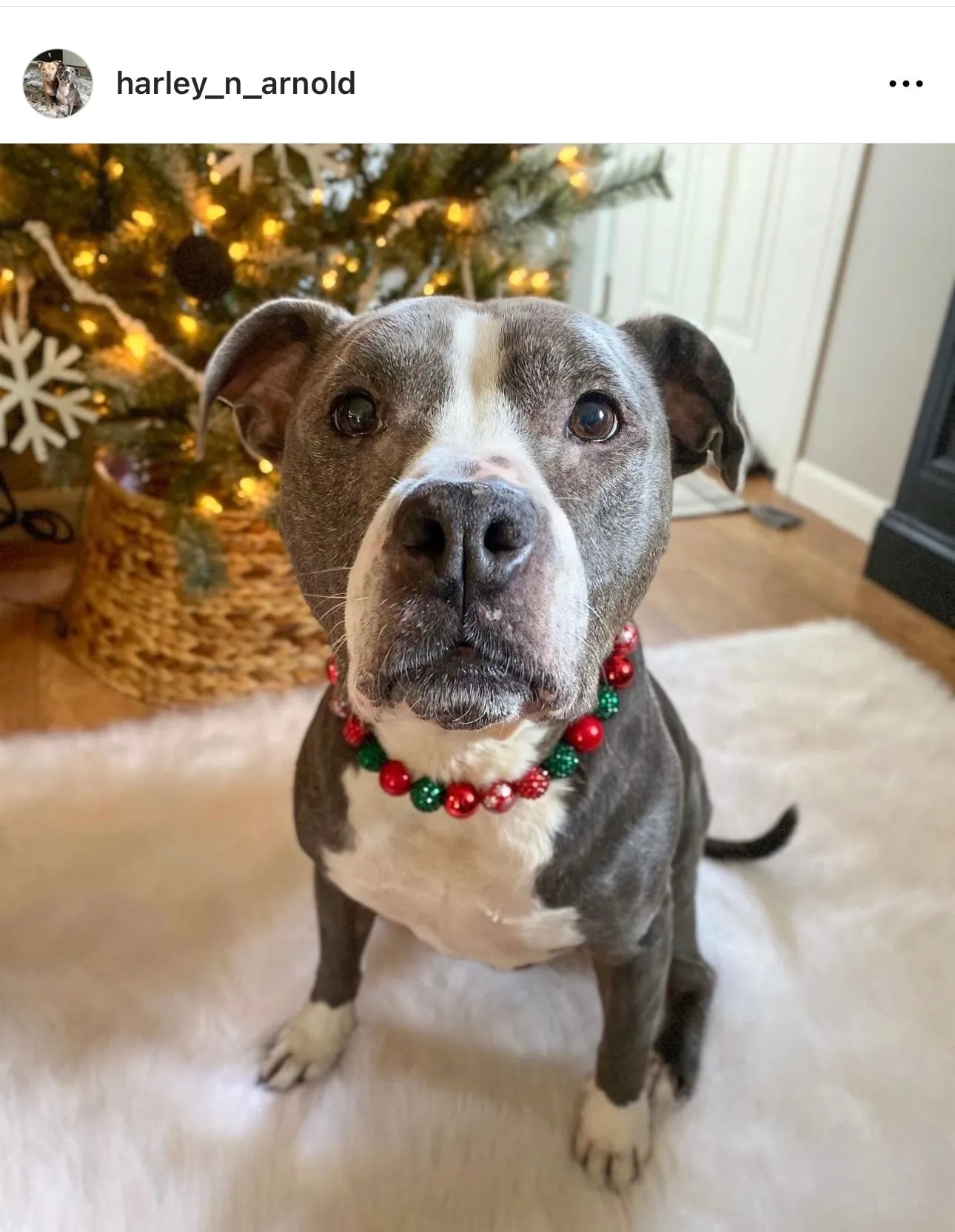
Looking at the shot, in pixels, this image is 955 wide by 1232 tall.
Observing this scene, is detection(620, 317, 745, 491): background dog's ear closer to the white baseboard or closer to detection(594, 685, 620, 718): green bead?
detection(594, 685, 620, 718): green bead

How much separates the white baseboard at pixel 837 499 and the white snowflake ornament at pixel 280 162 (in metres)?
1.83

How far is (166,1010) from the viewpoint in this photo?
4.15 feet

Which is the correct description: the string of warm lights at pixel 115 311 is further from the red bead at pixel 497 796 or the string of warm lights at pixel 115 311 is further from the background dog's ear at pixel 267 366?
the red bead at pixel 497 796

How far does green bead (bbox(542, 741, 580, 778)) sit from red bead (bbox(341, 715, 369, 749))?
0.18 meters

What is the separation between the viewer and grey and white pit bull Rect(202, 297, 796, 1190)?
71cm

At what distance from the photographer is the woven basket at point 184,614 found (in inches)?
71.6

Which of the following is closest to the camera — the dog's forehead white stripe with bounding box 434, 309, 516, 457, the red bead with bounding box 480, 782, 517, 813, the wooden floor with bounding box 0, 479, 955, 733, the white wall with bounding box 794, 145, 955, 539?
the dog's forehead white stripe with bounding box 434, 309, 516, 457

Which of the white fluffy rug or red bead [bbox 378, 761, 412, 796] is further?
the white fluffy rug

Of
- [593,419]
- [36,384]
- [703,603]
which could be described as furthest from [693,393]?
[703,603]

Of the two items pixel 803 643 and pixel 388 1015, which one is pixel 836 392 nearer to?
pixel 803 643

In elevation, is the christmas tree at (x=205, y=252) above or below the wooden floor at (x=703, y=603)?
above

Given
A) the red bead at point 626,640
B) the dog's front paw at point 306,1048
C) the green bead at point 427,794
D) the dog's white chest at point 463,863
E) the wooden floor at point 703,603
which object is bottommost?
the wooden floor at point 703,603

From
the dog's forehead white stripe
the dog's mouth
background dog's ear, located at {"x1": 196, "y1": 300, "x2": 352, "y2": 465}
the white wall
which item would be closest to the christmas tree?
background dog's ear, located at {"x1": 196, "y1": 300, "x2": 352, "y2": 465}
